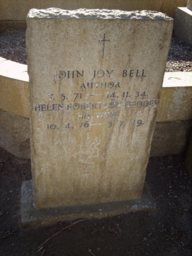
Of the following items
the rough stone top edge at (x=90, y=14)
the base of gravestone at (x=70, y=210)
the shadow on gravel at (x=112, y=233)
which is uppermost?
the rough stone top edge at (x=90, y=14)

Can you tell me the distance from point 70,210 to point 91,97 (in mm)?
1323

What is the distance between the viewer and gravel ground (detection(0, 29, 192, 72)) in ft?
14.1

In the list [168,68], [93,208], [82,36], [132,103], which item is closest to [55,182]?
[93,208]

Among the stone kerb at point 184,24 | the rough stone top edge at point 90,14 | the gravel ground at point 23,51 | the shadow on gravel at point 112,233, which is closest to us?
the rough stone top edge at point 90,14

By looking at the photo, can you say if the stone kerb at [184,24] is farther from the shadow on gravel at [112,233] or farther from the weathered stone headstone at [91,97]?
the weathered stone headstone at [91,97]

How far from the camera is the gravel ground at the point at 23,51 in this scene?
4301 mm

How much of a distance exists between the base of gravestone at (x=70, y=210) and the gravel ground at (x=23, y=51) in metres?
2.33

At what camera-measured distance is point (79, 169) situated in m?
2.51

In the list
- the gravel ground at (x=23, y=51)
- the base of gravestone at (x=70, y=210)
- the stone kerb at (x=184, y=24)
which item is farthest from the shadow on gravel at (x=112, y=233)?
the stone kerb at (x=184, y=24)

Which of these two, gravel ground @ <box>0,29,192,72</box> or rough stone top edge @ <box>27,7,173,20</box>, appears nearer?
rough stone top edge @ <box>27,7,173,20</box>

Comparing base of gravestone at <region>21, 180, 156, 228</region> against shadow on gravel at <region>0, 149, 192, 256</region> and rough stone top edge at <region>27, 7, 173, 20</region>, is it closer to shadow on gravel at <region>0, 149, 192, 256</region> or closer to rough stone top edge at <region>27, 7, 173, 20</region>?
shadow on gravel at <region>0, 149, 192, 256</region>

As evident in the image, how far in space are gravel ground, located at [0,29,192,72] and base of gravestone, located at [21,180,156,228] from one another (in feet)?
7.64

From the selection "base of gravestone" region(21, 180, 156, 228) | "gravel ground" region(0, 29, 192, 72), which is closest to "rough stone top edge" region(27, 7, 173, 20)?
"base of gravestone" region(21, 180, 156, 228)

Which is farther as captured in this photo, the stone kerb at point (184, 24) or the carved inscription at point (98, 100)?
the stone kerb at point (184, 24)
